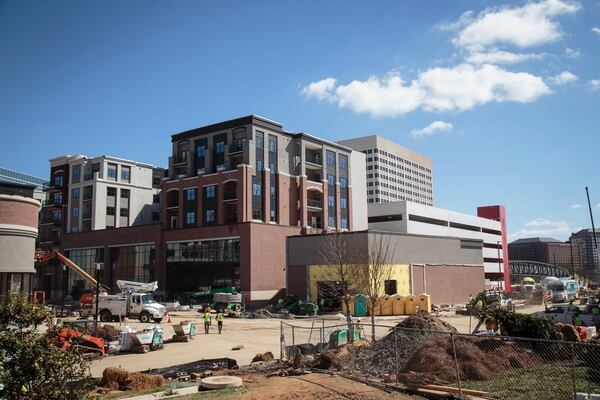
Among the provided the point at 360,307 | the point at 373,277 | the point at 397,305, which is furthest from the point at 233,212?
the point at 373,277

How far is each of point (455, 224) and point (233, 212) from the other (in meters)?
55.9

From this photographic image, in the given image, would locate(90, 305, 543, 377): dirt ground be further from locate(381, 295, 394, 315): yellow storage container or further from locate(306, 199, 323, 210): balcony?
locate(306, 199, 323, 210): balcony

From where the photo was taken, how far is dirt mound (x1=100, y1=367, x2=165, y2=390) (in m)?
17.0

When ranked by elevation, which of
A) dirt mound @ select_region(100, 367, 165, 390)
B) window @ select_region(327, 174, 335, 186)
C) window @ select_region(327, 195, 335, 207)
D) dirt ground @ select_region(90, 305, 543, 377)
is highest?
window @ select_region(327, 174, 335, 186)

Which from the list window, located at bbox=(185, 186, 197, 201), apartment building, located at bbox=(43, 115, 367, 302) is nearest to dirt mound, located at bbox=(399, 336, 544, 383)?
apartment building, located at bbox=(43, 115, 367, 302)

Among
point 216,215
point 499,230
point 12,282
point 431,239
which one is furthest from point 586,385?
point 499,230

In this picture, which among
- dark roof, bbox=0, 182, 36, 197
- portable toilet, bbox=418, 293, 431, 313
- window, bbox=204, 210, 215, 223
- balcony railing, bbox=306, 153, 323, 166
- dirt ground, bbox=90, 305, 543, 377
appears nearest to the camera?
dirt ground, bbox=90, 305, 543, 377

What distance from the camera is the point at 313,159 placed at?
257ft

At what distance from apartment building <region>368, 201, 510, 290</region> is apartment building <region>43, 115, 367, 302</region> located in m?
13.0

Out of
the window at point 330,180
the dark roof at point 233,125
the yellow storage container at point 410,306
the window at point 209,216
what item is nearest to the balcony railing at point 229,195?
the window at point 209,216

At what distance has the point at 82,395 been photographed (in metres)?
8.85

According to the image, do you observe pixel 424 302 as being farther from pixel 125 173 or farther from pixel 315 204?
pixel 125 173

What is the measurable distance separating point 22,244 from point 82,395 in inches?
984

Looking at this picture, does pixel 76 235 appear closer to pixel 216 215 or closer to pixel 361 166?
pixel 216 215
